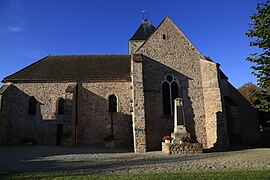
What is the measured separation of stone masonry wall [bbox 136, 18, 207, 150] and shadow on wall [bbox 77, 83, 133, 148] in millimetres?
2664

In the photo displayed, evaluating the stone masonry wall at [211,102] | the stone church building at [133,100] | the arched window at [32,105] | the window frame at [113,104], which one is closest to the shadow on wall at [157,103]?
the stone church building at [133,100]

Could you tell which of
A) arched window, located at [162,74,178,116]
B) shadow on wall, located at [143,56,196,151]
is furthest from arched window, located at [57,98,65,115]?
arched window, located at [162,74,178,116]

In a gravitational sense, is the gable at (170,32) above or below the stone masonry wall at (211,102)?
above

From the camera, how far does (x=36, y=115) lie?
1742cm

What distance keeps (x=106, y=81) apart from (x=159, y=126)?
628 cm

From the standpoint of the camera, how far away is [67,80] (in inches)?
712

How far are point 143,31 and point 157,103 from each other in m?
14.8

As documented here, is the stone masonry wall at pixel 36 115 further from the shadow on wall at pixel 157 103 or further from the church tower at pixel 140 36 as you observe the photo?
the church tower at pixel 140 36

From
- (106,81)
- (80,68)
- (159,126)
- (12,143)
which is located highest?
(80,68)

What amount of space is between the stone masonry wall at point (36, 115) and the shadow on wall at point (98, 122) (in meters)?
2.00

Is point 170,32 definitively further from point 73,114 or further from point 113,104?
point 73,114

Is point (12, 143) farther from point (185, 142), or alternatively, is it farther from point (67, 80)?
point (185, 142)

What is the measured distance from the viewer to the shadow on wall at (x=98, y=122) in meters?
16.9

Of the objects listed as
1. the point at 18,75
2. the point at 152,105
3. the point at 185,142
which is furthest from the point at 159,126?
the point at 18,75
